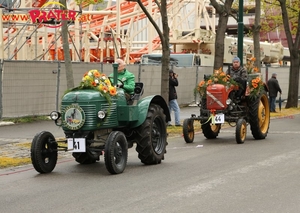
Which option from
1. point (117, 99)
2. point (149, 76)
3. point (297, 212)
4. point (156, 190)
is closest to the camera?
point (297, 212)

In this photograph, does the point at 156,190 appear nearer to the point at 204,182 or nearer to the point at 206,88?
the point at 204,182

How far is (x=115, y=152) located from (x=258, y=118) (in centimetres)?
678

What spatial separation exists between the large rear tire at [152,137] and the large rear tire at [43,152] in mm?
1592

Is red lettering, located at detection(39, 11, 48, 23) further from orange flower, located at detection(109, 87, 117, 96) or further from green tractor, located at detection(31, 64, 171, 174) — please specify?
orange flower, located at detection(109, 87, 117, 96)

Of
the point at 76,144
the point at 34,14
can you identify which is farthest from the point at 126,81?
the point at 34,14

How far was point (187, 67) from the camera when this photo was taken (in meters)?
33.4

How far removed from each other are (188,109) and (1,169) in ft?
60.8

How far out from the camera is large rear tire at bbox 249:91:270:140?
17500 millimetres

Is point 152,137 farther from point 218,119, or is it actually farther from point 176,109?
point 176,109

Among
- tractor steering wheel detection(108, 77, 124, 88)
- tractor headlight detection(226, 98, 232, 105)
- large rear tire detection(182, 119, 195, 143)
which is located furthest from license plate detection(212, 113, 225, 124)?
tractor steering wheel detection(108, 77, 124, 88)

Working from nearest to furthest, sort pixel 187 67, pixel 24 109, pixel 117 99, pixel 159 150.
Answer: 1. pixel 117 99
2. pixel 159 150
3. pixel 24 109
4. pixel 187 67

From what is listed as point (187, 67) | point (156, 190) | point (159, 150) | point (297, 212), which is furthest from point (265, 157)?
point (187, 67)

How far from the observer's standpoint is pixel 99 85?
11961 mm

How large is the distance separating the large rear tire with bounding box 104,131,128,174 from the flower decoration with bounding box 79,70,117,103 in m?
0.68
